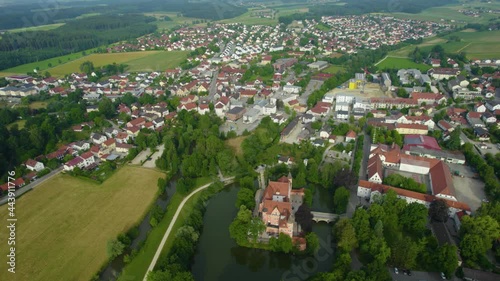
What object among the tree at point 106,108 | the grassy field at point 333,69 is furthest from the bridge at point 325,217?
the grassy field at point 333,69

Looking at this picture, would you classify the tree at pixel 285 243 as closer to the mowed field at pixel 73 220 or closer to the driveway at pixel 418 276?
the driveway at pixel 418 276

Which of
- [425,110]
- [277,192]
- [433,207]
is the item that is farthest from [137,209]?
[425,110]

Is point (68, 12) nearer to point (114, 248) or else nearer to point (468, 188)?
point (114, 248)

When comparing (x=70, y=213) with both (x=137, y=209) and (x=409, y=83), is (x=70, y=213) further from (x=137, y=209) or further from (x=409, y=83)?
(x=409, y=83)

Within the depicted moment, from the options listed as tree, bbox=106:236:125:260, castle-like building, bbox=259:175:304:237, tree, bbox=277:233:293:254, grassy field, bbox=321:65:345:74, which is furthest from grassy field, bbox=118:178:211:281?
grassy field, bbox=321:65:345:74

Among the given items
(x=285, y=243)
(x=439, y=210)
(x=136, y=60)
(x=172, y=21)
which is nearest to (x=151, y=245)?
(x=285, y=243)
